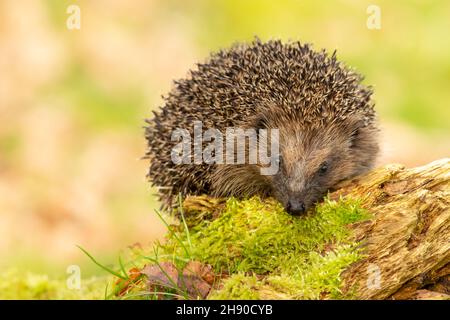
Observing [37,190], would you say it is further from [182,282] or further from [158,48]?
[182,282]

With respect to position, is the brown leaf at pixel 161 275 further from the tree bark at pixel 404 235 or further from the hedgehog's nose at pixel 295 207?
the tree bark at pixel 404 235

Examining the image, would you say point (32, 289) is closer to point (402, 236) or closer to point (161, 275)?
point (161, 275)

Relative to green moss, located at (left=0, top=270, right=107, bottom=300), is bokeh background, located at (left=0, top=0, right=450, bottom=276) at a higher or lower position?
higher

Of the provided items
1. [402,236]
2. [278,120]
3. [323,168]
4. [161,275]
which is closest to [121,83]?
[278,120]

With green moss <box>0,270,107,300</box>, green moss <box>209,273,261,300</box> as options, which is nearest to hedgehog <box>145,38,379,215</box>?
green moss <box>209,273,261,300</box>

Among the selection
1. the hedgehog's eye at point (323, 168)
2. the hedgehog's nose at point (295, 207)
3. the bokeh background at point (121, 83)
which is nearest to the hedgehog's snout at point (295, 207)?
the hedgehog's nose at point (295, 207)

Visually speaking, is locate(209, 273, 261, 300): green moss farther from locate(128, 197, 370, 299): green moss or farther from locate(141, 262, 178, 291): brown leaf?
locate(141, 262, 178, 291): brown leaf

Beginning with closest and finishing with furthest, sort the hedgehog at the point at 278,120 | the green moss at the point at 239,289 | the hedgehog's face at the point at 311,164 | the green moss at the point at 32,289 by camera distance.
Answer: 1. the green moss at the point at 239,289
2. the green moss at the point at 32,289
3. the hedgehog's face at the point at 311,164
4. the hedgehog at the point at 278,120
